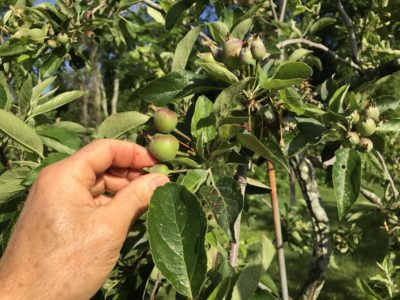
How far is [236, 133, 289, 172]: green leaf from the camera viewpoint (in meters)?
0.97

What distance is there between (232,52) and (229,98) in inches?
5.0

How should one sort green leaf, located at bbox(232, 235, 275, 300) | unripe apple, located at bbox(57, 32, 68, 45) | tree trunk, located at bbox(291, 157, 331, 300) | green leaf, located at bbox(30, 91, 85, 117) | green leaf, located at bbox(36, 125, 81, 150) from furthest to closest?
tree trunk, located at bbox(291, 157, 331, 300), unripe apple, located at bbox(57, 32, 68, 45), green leaf, located at bbox(30, 91, 85, 117), green leaf, located at bbox(36, 125, 81, 150), green leaf, located at bbox(232, 235, 275, 300)

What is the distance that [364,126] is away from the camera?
3.59 ft

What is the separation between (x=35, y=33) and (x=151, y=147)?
2.94 ft

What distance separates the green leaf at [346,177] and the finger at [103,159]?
0.45 metres

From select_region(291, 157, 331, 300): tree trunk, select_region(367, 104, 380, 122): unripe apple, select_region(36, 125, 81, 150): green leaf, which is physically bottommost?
select_region(291, 157, 331, 300): tree trunk

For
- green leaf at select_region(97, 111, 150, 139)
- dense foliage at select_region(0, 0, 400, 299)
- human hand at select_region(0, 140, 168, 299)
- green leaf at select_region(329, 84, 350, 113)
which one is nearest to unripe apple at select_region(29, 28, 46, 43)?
dense foliage at select_region(0, 0, 400, 299)

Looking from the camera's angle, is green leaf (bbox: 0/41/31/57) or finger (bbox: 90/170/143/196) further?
green leaf (bbox: 0/41/31/57)

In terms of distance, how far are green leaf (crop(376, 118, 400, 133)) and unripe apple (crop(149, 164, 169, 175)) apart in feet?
1.77

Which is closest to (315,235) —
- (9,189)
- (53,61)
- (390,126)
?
(390,126)

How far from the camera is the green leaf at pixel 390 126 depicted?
3.82ft

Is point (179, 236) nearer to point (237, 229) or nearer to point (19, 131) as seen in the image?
point (237, 229)

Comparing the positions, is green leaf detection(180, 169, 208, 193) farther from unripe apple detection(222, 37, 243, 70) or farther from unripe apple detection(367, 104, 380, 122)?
unripe apple detection(367, 104, 380, 122)

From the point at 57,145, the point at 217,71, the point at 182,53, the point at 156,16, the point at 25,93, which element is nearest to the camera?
the point at 217,71
